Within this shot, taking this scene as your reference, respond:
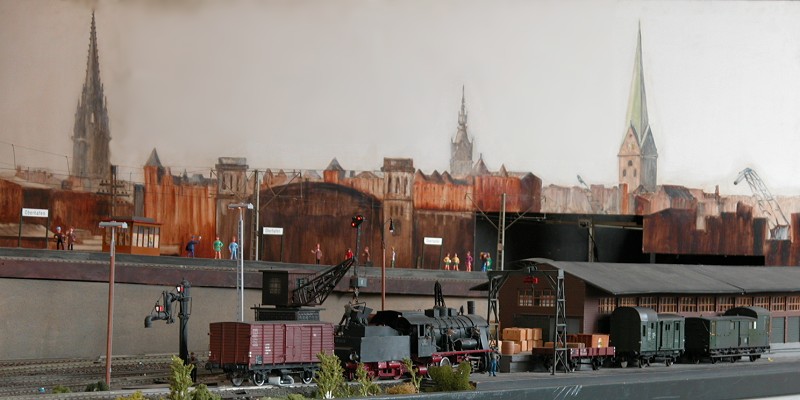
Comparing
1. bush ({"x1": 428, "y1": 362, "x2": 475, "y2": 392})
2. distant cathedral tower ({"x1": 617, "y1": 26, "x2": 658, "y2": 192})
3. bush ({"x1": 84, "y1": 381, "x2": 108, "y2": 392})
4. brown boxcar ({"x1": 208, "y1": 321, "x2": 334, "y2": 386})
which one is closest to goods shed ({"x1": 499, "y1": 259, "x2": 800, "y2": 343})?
brown boxcar ({"x1": 208, "y1": 321, "x2": 334, "y2": 386})

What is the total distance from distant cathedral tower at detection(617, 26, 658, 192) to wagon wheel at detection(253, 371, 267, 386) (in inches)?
1217

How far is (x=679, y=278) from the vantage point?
41031 mm

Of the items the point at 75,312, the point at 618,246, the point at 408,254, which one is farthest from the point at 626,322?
the point at 618,246

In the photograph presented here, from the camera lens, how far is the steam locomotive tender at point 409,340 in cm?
3095

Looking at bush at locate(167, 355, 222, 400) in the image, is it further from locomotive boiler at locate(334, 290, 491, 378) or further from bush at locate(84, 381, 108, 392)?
locomotive boiler at locate(334, 290, 491, 378)

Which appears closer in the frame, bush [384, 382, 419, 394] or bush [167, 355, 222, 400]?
bush [167, 355, 222, 400]

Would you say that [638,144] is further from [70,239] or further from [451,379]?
[451,379]

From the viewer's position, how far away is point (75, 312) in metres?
39.2

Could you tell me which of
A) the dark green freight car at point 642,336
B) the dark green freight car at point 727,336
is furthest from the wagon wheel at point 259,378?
the dark green freight car at point 727,336

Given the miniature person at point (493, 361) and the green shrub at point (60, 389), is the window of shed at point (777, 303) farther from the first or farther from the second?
the green shrub at point (60, 389)

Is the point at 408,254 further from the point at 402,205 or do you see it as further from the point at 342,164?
the point at 342,164

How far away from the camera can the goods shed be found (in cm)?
3681

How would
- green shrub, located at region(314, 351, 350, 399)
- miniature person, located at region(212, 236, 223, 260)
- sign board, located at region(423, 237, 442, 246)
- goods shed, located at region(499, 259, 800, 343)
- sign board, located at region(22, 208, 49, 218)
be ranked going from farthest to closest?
sign board, located at region(423, 237, 442, 246) → miniature person, located at region(212, 236, 223, 260) → sign board, located at region(22, 208, 49, 218) → goods shed, located at region(499, 259, 800, 343) → green shrub, located at region(314, 351, 350, 399)

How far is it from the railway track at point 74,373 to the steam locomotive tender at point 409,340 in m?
5.66
